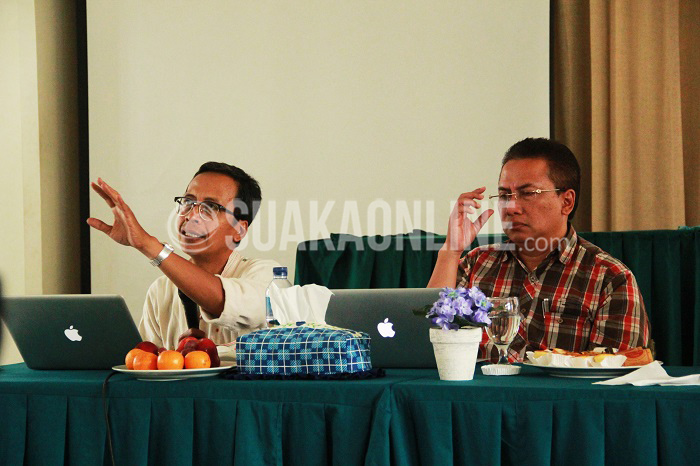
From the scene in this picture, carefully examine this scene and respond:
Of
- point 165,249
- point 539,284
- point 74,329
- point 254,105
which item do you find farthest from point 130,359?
point 254,105

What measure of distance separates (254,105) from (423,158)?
80cm

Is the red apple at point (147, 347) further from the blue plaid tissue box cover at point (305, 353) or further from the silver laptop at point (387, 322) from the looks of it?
the silver laptop at point (387, 322)

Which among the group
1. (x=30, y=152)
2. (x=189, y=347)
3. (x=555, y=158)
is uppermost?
(x=30, y=152)

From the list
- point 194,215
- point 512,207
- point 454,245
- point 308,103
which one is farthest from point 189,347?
point 308,103

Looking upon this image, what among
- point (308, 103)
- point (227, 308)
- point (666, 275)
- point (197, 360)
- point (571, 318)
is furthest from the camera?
point (308, 103)

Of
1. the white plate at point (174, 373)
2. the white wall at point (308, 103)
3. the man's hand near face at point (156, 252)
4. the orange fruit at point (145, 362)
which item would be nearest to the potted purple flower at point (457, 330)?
the white plate at point (174, 373)

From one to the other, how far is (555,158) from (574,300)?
377mm

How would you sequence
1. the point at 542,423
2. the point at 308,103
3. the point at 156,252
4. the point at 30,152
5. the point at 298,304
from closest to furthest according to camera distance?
1. the point at 542,423
2. the point at 298,304
3. the point at 156,252
4. the point at 308,103
5. the point at 30,152

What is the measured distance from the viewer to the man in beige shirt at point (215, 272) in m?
1.91

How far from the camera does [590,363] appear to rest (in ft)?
4.72

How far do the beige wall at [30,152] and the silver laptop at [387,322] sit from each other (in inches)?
98.4

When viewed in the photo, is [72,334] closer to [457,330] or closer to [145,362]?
[145,362]

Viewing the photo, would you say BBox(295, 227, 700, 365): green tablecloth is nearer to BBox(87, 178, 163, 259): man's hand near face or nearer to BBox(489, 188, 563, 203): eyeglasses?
BBox(489, 188, 563, 203): eyeglasses

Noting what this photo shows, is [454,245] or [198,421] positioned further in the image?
[454,245]
